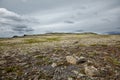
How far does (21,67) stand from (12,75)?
2604mm

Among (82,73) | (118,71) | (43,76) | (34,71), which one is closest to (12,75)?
(34,71)

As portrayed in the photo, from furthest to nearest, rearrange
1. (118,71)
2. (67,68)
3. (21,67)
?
1. (21,67)
2. (67,68)
3. (118,71)

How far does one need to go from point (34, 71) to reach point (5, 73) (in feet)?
10.9

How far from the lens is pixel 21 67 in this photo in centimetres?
1939

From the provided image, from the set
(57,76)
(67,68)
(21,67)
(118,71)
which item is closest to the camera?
(57,76)

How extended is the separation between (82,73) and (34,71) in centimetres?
542

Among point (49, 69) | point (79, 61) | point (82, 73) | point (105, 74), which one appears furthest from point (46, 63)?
point (105, 74)

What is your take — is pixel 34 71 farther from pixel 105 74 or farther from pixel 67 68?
pixel 105 74

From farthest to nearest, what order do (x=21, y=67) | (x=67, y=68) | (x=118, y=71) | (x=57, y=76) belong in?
(x=21, y=67)
(x=67, y=68)
(x=118, y=71)
(x=57, y=76)

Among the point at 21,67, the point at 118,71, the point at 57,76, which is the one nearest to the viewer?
the point at 57,76

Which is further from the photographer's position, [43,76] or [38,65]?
[38,65]

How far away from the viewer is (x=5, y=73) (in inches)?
693

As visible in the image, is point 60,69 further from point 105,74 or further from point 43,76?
point 105,74

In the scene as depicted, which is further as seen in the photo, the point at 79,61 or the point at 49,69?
the point at 79,61
